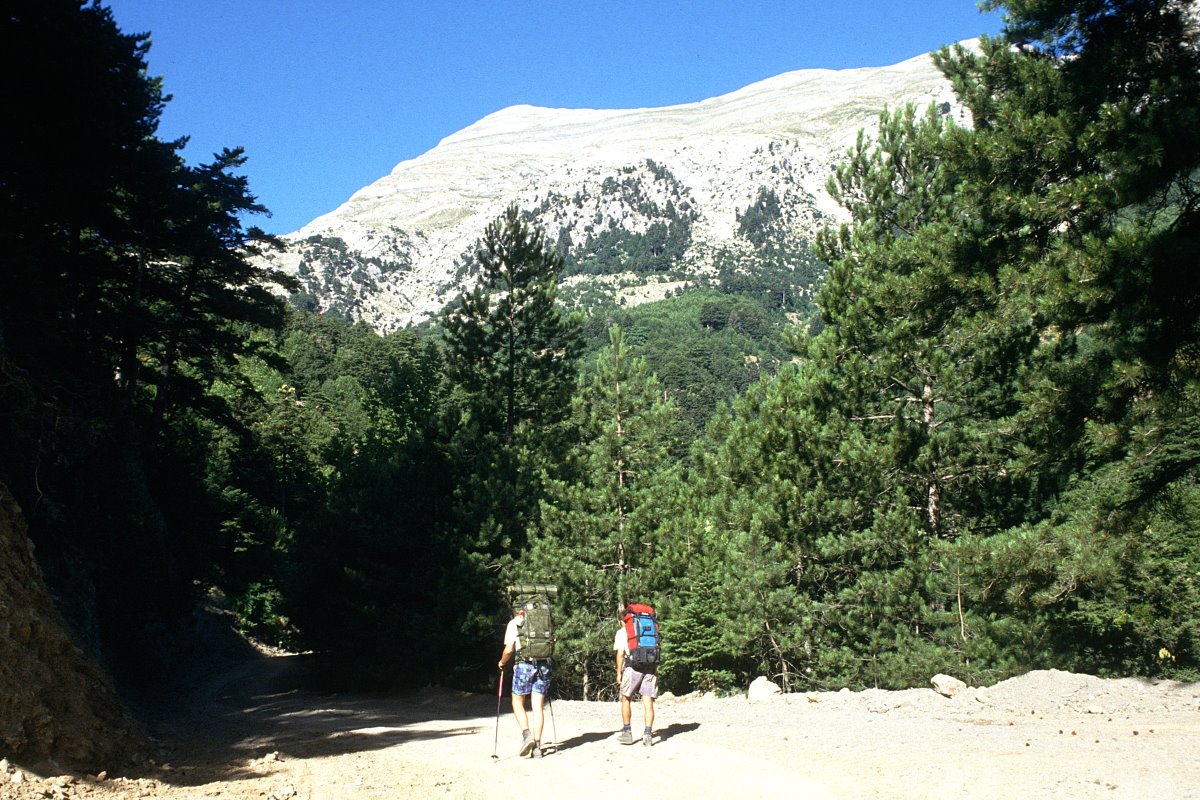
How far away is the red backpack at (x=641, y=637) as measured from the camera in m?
9.14

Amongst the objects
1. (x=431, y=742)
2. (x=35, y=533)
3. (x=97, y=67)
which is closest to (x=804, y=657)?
(x=431, y=742)

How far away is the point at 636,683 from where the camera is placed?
9180 mm

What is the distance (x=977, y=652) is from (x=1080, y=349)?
5.57m

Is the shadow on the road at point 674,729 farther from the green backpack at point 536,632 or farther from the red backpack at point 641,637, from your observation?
the green backpack at point 536,632

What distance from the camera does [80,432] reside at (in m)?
13.7

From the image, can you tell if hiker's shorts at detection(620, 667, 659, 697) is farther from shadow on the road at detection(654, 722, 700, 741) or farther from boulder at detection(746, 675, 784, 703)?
boulder at detection(746, 675, 784, 703)

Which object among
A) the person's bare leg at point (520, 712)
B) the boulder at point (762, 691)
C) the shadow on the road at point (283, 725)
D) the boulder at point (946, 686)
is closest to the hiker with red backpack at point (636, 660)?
the person's bare leg at point (520, 712)

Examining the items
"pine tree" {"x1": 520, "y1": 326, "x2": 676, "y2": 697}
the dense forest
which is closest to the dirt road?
the dense forest

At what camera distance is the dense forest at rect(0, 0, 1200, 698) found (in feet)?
30.5

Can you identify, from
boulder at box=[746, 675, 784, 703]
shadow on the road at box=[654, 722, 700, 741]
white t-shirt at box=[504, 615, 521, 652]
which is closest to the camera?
white t-shirt at box=[504, 615, 521, 652]

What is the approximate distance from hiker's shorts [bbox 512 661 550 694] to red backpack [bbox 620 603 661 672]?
3.20 ft

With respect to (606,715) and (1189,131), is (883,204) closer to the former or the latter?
(1189,131)

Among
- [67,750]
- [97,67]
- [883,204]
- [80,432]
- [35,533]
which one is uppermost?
[97,67]

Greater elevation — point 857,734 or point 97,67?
point 97,67
